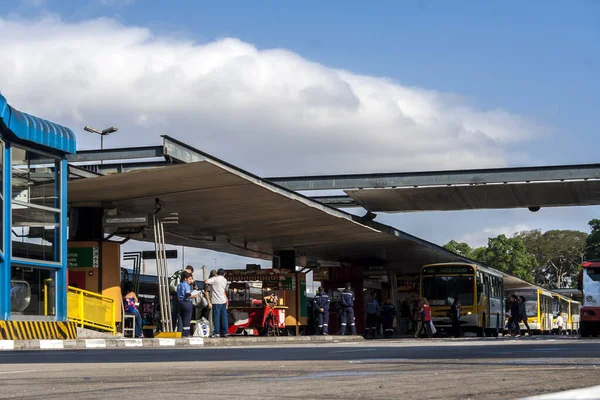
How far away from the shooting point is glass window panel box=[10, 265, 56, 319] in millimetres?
21297

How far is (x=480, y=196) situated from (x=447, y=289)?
276 inches

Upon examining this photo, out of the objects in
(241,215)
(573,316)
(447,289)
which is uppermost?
(241,215)

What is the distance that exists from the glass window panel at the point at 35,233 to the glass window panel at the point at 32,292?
33 centimetres

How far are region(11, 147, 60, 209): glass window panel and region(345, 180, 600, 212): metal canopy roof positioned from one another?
1315 cm

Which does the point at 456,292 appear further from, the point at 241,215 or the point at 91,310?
the point at 91,310

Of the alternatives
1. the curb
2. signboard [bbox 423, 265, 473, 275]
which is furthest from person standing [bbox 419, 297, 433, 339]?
the curb

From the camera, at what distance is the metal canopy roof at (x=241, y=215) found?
23.5 meters

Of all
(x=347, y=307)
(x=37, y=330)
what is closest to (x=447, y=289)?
(x=347, y=307)

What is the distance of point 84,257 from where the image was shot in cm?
2695

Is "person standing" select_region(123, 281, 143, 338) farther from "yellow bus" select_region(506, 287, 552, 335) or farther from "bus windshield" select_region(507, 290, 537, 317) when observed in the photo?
"bus windshield" select_region(507, 290, 537, 317)

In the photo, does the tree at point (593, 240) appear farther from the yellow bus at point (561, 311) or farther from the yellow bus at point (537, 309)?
the yellow bus at point (537, 309)

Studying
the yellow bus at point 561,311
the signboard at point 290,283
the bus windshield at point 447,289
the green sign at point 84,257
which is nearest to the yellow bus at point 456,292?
the bus windshield at point 447,289

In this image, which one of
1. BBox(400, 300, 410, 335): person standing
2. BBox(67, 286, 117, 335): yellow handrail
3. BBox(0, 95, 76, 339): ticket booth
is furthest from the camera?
BBox(400, 300, 410, 335): person standing

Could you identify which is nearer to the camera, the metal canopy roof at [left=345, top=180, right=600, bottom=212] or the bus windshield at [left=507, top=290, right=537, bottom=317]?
the metal canopy roof at [left=345, top=180, right=600, bottom=212]
